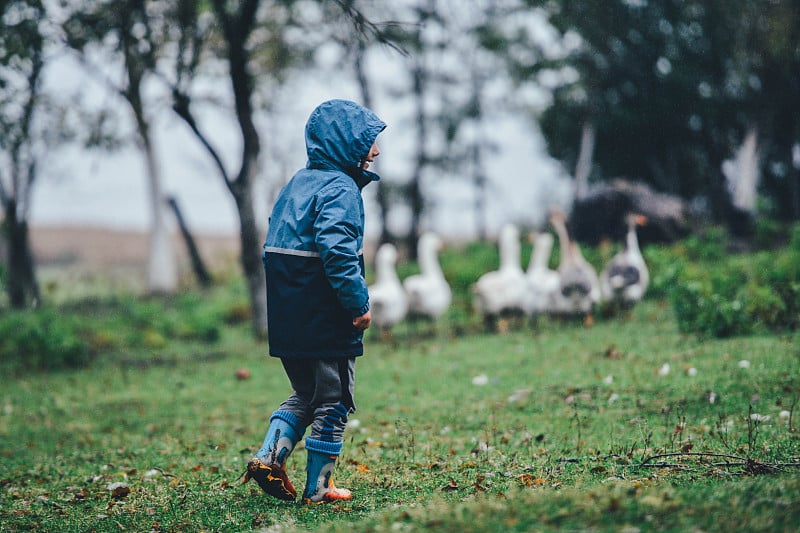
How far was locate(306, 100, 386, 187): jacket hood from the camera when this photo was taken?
500 centimetres

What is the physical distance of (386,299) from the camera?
41.4 feet

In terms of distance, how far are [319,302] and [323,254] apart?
317 millimetres

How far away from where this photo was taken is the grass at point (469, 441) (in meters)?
4.06

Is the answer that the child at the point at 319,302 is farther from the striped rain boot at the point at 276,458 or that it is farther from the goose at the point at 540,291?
the goose at the point at 540,291

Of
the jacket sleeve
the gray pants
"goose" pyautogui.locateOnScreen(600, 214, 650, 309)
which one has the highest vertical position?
the jacket sleeve

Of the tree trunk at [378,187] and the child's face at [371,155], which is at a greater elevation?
the tree trunk at [378,187]

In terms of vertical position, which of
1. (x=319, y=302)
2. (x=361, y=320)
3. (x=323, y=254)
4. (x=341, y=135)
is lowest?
(x=361, y=320)

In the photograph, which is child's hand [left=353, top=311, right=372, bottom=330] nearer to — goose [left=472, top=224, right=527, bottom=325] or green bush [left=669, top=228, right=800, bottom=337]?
green bush [left=669, top=228, right=800, bottom=337]

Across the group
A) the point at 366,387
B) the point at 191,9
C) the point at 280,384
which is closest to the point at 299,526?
the point at 366,387

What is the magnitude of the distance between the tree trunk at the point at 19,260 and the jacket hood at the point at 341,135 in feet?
53.6

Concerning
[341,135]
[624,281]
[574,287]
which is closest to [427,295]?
[574,287]

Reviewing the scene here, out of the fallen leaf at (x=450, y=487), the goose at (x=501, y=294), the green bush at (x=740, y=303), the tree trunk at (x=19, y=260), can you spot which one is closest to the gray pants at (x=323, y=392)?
the fallen leaf at (x=450, y=487)

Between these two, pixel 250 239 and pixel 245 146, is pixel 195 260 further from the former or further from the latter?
pixel 245 146

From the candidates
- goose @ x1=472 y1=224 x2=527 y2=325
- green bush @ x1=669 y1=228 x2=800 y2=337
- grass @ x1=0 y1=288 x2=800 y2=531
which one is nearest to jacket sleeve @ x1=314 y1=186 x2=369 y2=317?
grass @ x1=0 y1=288 x2=800 y2=531
